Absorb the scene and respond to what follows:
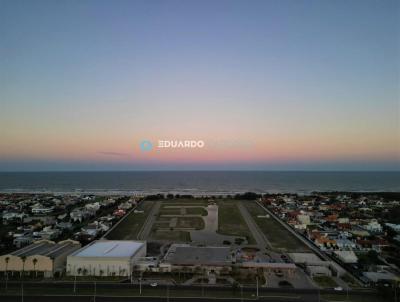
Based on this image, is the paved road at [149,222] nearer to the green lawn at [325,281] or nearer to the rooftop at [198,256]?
A: the rooftop at [198,256]

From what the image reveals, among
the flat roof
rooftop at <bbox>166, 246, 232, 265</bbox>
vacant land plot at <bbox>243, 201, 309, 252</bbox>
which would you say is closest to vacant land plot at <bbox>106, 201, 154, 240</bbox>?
the flat roof

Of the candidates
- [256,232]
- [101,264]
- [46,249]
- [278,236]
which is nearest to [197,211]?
[256,232]

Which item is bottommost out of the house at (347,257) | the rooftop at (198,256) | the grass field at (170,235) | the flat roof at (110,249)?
the grass field at (170,235)

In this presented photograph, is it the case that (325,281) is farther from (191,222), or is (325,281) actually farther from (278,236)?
(191,222)

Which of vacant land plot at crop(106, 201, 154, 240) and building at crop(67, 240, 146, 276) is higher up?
building at crop(67, 240, 146, 276)

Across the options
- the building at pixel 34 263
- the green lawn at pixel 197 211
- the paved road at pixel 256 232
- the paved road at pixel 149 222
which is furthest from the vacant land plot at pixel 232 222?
the building at pixel 34 263

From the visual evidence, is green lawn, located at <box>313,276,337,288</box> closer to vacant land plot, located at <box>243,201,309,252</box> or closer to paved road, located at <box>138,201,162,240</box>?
vacant land plot, located at <box>243,201,309,252</box>
